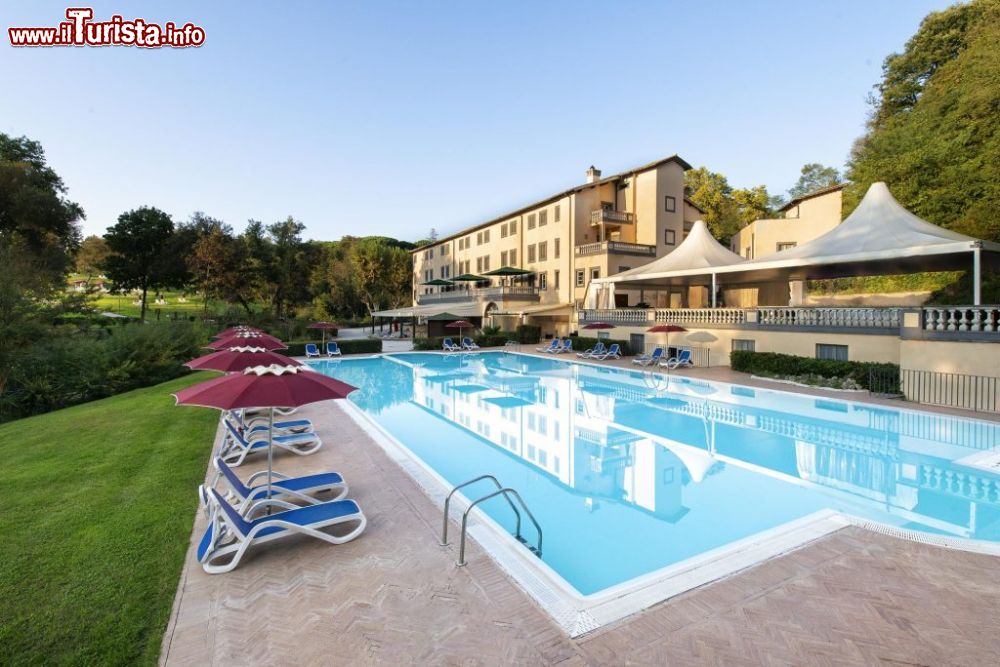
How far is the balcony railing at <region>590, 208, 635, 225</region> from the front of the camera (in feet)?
114

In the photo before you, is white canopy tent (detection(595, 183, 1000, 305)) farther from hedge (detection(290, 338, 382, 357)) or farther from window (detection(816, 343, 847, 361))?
hedge (detection(290, 338, 382, 357))

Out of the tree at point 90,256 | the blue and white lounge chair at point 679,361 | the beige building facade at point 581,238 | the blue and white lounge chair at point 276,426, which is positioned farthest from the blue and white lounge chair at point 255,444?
the tree at point 90,256

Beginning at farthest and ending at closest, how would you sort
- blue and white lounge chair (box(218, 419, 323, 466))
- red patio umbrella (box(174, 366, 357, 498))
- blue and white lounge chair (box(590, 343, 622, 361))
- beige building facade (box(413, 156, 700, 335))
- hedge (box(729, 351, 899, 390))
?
beige building facade (box(413, 156, 700, 335)) < blue and white lounge chair (box(590, 343, 622, 361)) < hedge (box(729, 351, 899, 390)) < blue and white lounge chair (box(218, 419, 323, 466)) < red patio umbrella (box(174, 366, 357, 498))

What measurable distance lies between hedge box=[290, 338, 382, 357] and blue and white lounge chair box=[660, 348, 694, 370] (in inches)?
722

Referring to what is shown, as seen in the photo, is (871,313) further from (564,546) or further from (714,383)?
(564,546)

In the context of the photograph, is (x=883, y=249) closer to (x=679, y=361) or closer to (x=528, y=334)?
(x=679, y=361)

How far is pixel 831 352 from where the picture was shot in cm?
1762

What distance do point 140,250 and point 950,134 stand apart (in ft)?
184

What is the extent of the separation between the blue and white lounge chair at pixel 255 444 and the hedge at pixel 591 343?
820 inches

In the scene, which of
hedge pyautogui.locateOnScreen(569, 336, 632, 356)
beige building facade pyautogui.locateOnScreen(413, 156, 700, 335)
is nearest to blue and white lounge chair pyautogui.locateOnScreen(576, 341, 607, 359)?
hedge pyautogui.locateOnScreen(569, 336, 632, 356)

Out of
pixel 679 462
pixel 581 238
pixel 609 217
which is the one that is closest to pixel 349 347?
pixel 581 238

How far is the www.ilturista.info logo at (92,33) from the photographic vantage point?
12266 millimetres

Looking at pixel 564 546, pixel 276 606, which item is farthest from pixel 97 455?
pixel 564 546

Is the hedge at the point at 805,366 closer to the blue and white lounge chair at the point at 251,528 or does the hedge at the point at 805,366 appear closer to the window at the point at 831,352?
the window at the point at 831,352
